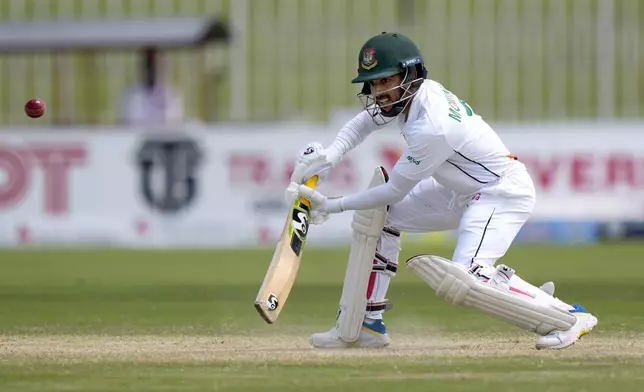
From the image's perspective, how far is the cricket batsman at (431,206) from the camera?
595cm

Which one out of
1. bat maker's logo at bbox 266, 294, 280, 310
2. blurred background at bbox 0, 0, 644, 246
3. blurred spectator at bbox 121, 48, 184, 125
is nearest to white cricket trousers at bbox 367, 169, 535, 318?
bat maker's logo at bbox 266, 294, 280, 310

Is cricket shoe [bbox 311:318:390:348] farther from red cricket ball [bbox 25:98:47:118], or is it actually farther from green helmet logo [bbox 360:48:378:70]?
red cricket ball [bbox 25:98:47:118]

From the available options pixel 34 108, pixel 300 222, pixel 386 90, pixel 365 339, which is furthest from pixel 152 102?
pixel 386 90

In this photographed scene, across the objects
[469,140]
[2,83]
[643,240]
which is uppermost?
[469,140]

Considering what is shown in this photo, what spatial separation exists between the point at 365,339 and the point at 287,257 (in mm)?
526

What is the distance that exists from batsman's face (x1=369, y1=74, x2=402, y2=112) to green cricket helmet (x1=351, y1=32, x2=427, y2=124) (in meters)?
0.01

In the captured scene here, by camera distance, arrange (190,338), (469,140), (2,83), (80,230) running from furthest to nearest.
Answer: (2,83), (80,230), (190,338), (469,140)

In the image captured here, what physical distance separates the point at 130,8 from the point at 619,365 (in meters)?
14.6

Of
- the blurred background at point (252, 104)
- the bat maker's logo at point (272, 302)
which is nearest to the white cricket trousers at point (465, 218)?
the bat maker's logo at point (272, 302)

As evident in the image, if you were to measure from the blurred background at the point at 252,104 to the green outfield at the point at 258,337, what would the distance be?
8.27ft

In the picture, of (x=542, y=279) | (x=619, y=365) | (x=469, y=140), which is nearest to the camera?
(x=619, y=365)

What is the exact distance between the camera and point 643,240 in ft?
49.8

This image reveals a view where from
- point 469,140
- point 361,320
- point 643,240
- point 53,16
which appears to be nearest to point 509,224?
point 469,140

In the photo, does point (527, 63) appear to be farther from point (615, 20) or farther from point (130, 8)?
point (130, 8)
